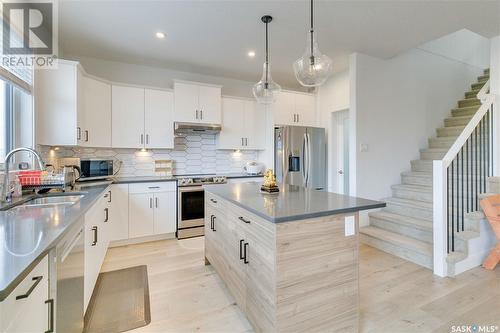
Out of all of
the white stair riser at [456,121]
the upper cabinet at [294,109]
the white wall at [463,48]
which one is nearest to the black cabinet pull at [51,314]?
the upper cabinet at [294,109]

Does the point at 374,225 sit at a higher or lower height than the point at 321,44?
lower

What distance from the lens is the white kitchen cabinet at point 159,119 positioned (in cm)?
382

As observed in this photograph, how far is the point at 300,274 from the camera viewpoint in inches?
57.9

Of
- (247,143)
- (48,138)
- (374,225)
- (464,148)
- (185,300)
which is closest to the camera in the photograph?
(185,300)

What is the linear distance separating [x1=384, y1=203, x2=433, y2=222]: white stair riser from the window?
4.78m

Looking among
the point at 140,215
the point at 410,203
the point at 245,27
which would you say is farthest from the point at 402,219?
the point at 140,215

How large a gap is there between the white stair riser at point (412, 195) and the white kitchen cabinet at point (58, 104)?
186 inches

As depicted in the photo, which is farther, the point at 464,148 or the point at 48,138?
the point at 464,148

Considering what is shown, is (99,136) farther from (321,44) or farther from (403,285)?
(403,285)

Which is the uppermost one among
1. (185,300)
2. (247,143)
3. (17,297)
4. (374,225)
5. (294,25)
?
(294,25)

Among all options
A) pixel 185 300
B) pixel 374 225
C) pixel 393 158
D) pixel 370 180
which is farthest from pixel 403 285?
pixel 393 158

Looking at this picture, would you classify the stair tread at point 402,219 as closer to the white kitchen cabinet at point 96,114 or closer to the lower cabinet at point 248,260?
the lower cabinet at point 248,260

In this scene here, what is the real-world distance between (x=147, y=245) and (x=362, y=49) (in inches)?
167

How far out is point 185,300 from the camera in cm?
214
